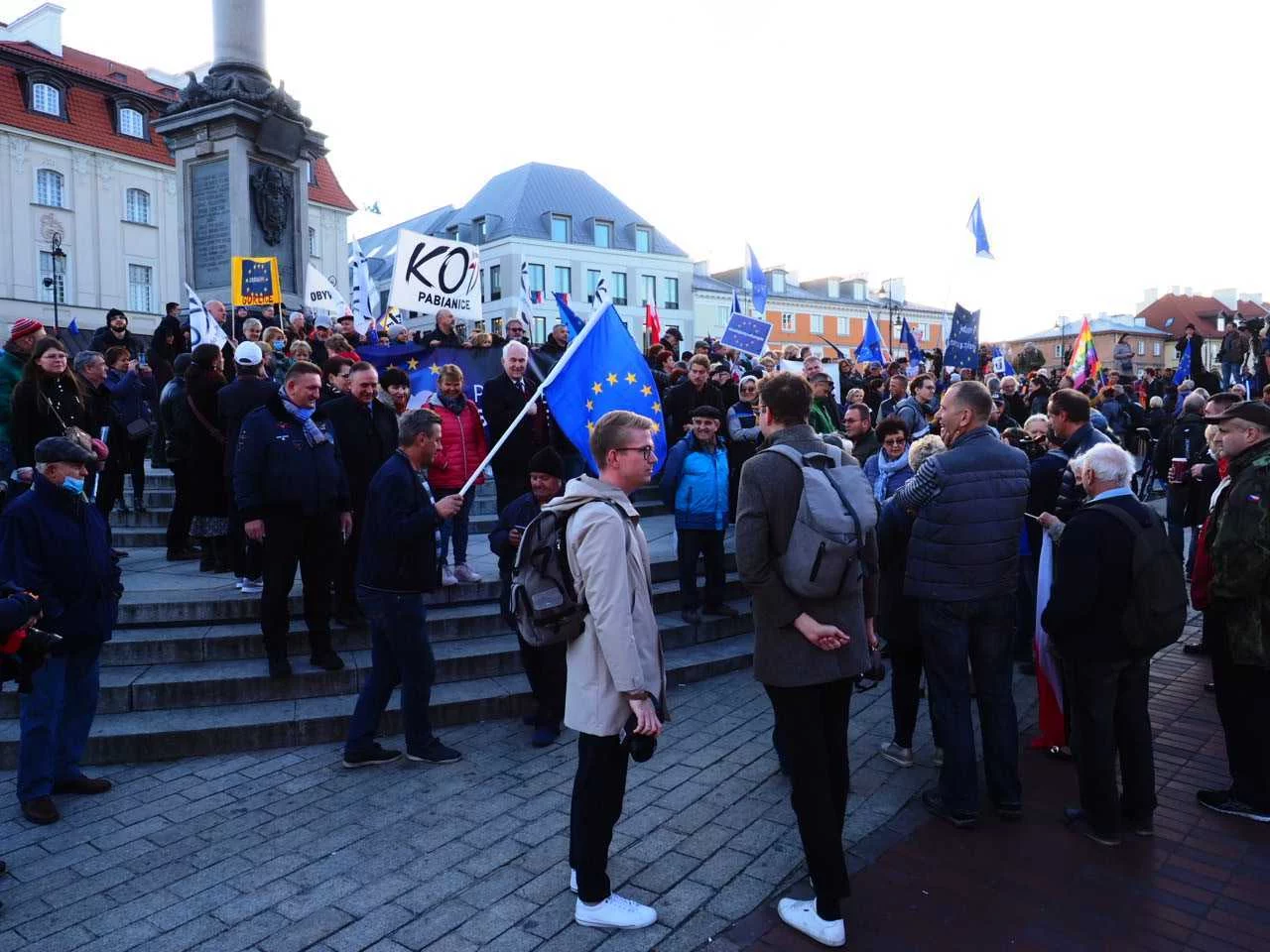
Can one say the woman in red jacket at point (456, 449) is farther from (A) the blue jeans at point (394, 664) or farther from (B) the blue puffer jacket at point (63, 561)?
(B) the blue puffer jacket at point (63, 561)

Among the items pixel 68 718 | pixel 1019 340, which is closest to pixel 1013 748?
pixel 68 718

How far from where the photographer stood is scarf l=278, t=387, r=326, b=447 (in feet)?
19.7

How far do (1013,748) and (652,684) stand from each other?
233 cm

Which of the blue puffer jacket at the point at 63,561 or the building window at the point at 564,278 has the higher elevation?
the building window at the point at 564,278

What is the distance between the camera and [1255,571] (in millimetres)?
4617

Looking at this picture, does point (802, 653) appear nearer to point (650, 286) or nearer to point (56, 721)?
point (56, 721)

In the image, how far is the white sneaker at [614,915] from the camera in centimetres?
359

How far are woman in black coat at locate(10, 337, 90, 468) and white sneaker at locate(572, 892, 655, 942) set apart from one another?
5146 millimetres

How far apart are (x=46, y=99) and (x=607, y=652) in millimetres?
46618

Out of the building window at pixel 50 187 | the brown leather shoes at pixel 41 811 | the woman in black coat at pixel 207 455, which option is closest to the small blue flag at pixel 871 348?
the woman in black coat at pixel 207 455

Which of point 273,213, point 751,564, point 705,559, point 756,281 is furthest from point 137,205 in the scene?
point 751,564

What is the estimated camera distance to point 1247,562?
4.64 metres

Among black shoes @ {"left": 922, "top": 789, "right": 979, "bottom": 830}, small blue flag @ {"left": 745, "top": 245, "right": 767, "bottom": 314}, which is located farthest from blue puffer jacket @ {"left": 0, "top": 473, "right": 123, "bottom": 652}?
small blue flag @ {"left": 745, "top": 245, "right": 767, "bottom": 314}

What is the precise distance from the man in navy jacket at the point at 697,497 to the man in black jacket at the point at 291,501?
9.11 feet
